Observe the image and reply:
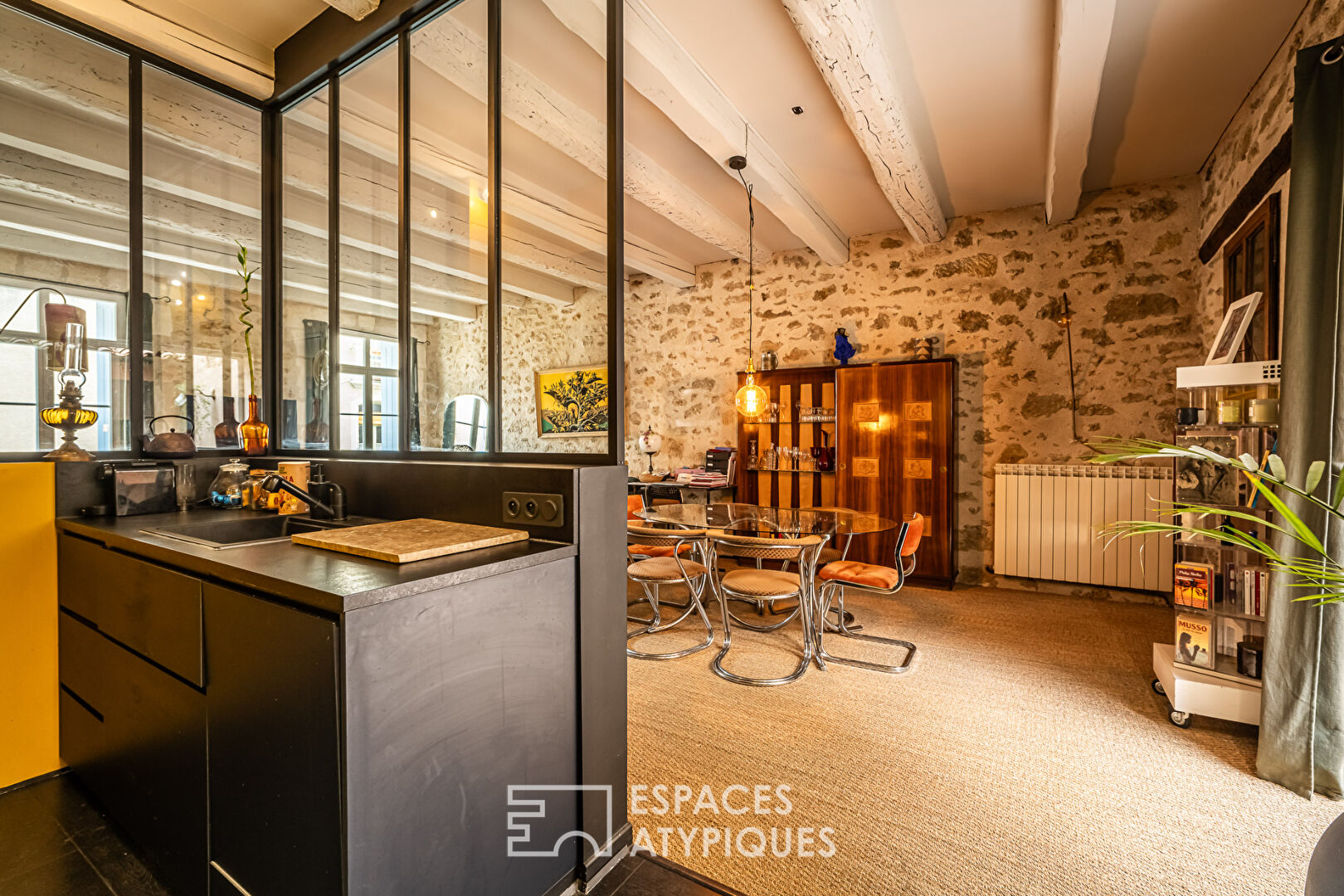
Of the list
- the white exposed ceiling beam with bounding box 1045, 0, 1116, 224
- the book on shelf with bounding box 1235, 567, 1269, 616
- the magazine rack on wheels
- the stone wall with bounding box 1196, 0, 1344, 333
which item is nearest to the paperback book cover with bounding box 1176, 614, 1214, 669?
the magazine rack on wheels

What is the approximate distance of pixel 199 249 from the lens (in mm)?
2689

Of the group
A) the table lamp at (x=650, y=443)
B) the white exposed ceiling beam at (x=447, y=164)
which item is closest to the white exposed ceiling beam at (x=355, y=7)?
the white exposed ceiling beam at (x=447, y=164)

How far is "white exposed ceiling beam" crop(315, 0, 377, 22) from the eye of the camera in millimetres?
2241

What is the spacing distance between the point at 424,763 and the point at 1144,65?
4.47 metres

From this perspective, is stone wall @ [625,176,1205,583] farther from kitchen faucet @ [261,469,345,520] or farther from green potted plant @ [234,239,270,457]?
kitchen faucet @ [261,469,345,520]

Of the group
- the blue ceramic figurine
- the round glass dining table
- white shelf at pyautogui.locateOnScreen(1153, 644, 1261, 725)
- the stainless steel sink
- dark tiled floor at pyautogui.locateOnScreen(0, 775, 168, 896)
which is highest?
the blue ceramic figurine

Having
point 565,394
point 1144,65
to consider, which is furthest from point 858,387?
point 565,394

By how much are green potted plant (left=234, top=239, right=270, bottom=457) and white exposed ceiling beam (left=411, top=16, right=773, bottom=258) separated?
1370 millimetres

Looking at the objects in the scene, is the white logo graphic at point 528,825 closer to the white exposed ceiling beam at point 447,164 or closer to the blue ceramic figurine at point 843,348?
the white exposed ceiling beam at point 447,164

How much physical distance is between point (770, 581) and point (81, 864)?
9.39ft

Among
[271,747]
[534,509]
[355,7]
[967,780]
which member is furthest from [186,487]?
[967,780]

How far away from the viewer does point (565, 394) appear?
2055 mm

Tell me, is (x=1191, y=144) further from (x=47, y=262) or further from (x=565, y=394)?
(x=47, y=262)

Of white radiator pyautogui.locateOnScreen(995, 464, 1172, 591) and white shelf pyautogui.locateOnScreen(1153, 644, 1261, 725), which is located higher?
white radiator pyautogui.locateOnScreen(995, 464, 1172, 591)
